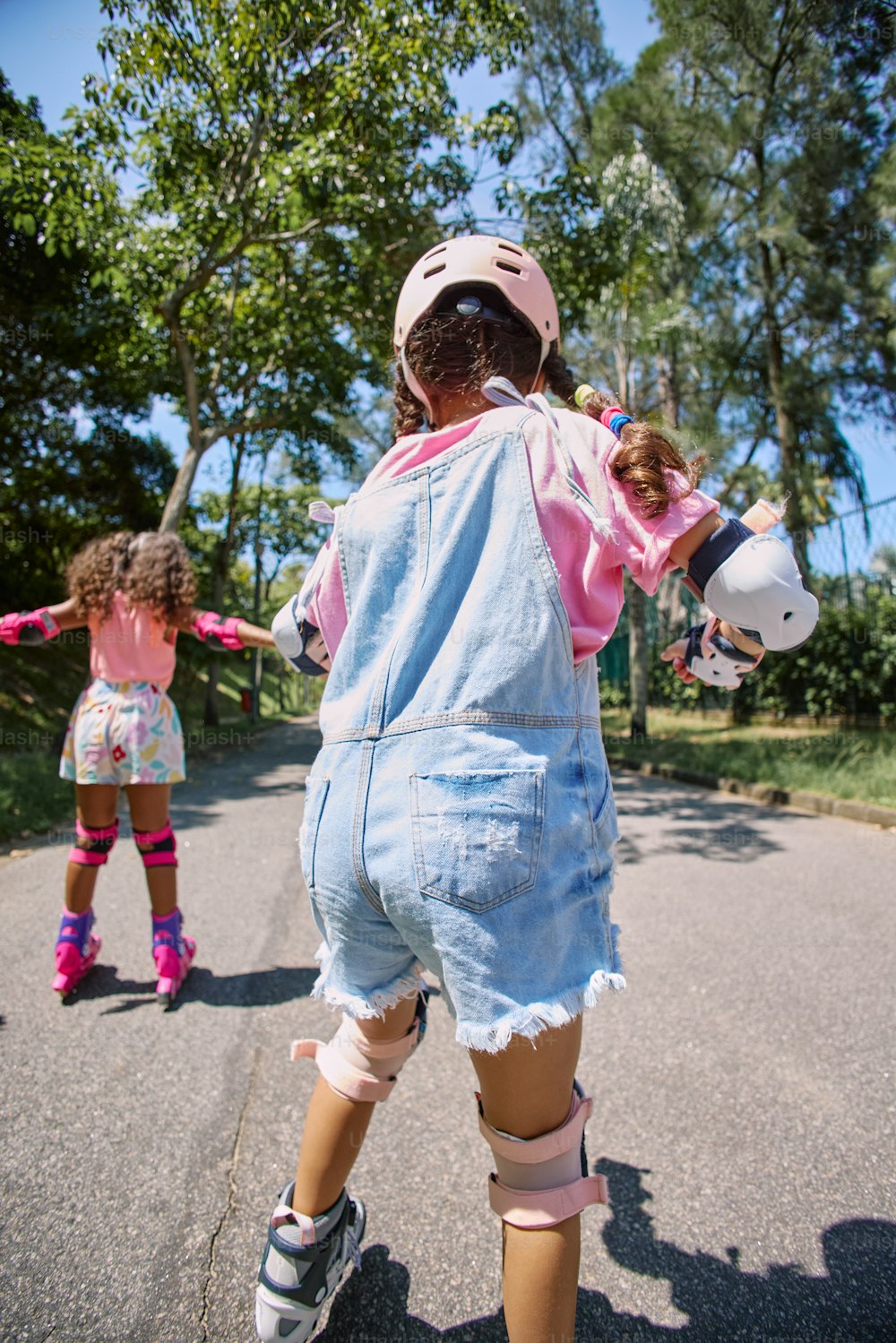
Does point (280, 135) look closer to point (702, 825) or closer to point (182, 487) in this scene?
→ point (182, 487)

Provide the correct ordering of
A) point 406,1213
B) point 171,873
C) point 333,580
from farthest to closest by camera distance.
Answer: point 171,873 < point 406,1213 < point 333,580

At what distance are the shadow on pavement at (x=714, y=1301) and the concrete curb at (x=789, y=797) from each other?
5002 mm

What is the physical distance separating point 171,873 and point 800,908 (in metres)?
3.18

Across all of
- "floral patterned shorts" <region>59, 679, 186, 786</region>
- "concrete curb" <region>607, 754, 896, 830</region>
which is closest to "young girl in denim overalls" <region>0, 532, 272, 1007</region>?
"floral patterned shorts" <region>59, 679, 186, 786</region>

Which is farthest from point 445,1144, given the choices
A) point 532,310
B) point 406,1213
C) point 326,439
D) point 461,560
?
point 326,439

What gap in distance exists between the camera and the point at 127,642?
3.01 meters

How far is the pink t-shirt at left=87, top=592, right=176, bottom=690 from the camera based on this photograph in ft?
9.76

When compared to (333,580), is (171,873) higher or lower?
lower

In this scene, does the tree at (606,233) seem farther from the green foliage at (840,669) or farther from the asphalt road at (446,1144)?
the asphalt road at (446,1144)

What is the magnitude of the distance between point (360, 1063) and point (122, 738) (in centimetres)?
193

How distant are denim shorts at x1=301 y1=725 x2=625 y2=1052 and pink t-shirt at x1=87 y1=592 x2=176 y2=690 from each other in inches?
82.9

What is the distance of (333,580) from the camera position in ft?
4.30

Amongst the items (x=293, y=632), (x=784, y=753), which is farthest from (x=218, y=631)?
(x=784, y=753)

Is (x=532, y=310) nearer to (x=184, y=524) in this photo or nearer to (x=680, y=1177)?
(x=680, y=1177)
